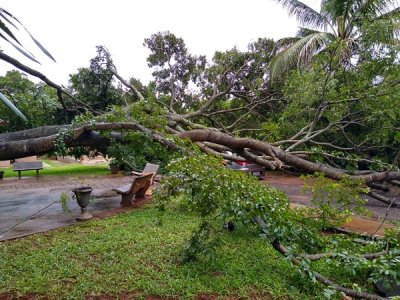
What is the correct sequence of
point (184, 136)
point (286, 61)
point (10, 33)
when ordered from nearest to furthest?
1. point (10, 33)
2. point (184, 136)
3. point (286, 61)

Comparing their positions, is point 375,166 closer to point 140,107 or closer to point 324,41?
point 140,107

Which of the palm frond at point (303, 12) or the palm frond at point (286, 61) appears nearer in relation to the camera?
the palm frond at point (286, 61)

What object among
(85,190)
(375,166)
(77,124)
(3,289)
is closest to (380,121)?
(375,166)

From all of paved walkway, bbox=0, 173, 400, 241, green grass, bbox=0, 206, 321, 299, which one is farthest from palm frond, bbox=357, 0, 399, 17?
green grass, bbox=0, 206, 321, 299

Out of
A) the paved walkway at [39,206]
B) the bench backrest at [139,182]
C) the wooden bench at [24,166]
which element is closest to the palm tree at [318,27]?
the bench backrest at [139,182]

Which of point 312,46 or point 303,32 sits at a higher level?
point 303,32

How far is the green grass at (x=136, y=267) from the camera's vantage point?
332 cm

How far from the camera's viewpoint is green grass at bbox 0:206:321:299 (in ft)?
10.9

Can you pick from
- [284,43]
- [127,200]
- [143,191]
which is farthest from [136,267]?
[284,43]

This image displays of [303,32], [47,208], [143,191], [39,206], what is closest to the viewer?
[47,208]

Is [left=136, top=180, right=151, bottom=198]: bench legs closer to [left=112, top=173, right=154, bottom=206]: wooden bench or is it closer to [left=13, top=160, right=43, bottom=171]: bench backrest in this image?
[left=112, top=173, right=154, bottom=206]: wooden bench

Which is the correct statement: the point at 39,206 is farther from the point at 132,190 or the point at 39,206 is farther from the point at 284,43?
the point at 284,43

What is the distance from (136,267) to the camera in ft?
12.7

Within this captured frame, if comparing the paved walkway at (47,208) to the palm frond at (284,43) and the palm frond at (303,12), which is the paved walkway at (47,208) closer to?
the palm frond at (284,43)
